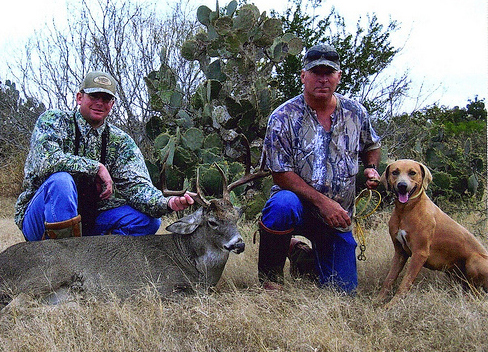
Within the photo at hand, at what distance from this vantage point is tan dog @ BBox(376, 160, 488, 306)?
14.5 feet

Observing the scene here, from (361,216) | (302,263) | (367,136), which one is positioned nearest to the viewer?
(367,136)

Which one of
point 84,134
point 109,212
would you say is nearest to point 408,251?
point 109,212

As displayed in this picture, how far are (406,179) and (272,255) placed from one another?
4.15ft

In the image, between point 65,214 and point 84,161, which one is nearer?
point 65,214

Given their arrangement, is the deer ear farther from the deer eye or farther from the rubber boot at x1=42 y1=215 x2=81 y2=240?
the rubber boot at x1=42 y1=215 x2=81 y2=240

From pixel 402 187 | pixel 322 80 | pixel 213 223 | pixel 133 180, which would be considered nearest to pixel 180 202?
pixel 213 223

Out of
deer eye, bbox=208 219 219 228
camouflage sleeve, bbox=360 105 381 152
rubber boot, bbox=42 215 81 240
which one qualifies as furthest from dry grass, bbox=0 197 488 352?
camouflage sleeve, bbox=360 105 381 152

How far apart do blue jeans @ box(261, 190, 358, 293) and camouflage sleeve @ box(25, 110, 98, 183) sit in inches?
60.4

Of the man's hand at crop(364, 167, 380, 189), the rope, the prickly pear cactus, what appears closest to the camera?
the man's hand at crop(364, 167, 380, 189)

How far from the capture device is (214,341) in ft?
11.1

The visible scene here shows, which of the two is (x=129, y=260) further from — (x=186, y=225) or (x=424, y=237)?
(x=424, y=237)

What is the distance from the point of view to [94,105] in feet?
15.7

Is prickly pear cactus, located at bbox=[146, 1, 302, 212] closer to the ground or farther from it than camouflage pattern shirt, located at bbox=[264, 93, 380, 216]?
farther from it

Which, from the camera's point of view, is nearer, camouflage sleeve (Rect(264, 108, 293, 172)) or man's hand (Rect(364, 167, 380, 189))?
camouflage sleeve (Rect(264, 108, 293, 172))
